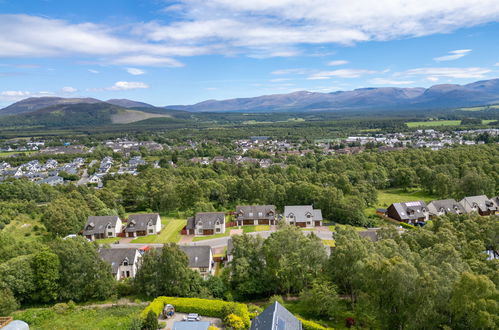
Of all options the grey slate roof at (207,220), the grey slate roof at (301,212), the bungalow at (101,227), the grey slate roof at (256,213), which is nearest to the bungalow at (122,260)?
the bungalow at (101,227)

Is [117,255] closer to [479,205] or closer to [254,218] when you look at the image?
[254,218]

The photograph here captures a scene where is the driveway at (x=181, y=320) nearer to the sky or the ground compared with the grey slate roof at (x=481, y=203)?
nearer to the ground

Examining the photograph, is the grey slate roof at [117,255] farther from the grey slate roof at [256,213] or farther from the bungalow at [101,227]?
the grey slate roof at [256,213]

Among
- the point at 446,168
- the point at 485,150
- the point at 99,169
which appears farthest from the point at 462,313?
the point at 99,169

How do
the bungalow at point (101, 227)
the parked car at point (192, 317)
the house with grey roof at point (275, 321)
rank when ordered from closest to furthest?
the house with grey roof at point (275, 321) → the parked car at point (192, 317) → the bungalow at point (101, 227)

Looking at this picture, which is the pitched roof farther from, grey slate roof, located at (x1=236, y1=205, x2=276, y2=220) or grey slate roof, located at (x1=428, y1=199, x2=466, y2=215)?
grey slate roof, located at (x1=236, y1=205, x2=276, y2=220)

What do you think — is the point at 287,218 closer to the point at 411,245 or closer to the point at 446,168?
the point at 411,245
